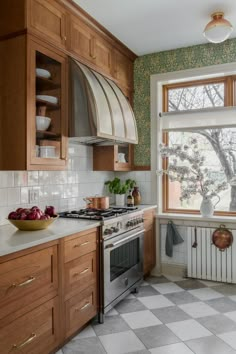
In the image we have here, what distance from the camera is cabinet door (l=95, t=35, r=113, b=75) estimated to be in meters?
3.15

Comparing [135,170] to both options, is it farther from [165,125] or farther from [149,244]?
[149,244]

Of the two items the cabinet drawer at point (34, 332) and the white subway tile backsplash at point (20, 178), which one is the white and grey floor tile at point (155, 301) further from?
the white subway tile backsplash at point (20, 178)

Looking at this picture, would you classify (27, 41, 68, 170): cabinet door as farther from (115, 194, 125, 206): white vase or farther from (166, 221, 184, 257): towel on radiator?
(166, 221, 184, 257): towel on radiator

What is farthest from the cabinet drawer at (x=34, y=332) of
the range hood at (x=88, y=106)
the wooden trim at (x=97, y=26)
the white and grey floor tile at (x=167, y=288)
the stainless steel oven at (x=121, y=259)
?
the wooden trim at (x=97, y=26)

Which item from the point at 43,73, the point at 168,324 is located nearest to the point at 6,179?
the point at 43,73

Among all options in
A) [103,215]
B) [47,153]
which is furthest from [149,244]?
[47,153]

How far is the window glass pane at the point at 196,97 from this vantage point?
3.75 metres

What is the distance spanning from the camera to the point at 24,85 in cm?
226

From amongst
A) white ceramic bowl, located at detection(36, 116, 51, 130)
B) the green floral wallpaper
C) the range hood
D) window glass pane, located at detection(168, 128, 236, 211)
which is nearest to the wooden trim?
the green floral wallpaper

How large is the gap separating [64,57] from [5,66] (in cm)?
54

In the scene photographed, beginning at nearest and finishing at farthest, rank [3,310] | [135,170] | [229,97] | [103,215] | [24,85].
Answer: [3,310] → [24,85] → [103,215] → [229,97] → [135,170]

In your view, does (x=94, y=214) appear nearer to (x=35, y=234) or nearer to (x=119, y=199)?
(x=35, y=234)

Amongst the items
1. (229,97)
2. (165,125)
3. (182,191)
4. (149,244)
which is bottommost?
(149,244)

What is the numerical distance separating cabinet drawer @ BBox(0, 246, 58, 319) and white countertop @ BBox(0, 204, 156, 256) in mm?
75
